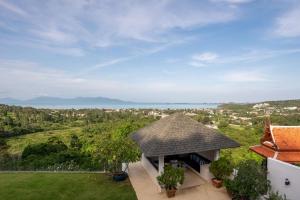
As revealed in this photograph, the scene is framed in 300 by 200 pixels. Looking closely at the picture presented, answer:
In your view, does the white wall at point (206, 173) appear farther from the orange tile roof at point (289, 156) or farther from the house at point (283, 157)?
the orange tile roof at point (289, 156)

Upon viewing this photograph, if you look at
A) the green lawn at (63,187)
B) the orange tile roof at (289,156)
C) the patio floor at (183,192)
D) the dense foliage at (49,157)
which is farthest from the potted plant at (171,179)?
the dense foliage at (49,157)

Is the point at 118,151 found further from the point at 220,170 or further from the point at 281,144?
the point at 281,144

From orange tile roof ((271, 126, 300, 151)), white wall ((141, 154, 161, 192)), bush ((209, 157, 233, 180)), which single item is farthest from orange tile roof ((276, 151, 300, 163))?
white wall ((141, 154, 161, 192))

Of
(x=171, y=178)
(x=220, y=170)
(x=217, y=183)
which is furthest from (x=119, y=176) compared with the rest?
(x=220, y=170)

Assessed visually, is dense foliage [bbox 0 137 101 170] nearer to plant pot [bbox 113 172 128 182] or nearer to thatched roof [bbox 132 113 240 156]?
plant pot [bbox 113 172 128 182]

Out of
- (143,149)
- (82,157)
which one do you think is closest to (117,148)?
(143,149)

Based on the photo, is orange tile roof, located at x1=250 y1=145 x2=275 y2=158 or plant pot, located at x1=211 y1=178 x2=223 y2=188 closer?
orange tile roof, located at x1=250 y1=145 x2=275 y2=158

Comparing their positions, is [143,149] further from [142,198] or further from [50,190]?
[50,190]
